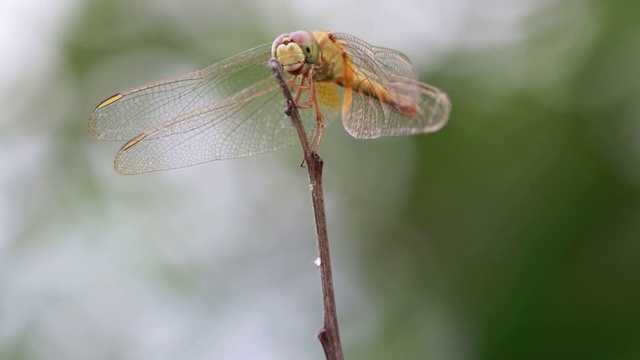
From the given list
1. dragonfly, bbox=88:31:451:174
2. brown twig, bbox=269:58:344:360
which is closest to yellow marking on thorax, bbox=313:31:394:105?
dragonfly, bbox=88:31:451:174

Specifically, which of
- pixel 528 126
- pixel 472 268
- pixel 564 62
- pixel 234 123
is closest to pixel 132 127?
pixel 234 123

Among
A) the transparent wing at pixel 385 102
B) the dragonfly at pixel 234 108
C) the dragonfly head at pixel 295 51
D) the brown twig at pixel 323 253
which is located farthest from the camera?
the dragonfly at pixel 234 108

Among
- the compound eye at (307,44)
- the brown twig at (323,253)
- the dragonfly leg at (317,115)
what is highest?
the compound eye at (307,44)

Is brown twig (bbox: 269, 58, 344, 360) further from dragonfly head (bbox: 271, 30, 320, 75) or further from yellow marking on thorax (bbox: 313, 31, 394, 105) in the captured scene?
yellow marking on thorax (bbox: 313, 31, 394, 105)

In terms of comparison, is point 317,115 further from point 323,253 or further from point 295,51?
point 323,253

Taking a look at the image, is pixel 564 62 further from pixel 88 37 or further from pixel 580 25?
pixel 88 37

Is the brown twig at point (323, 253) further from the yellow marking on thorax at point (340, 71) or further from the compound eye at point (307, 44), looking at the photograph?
the yellow marking on thorax at point (340, 71)

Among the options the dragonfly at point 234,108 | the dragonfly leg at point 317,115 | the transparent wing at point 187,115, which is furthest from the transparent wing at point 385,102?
the transparent wing at point 187,115
